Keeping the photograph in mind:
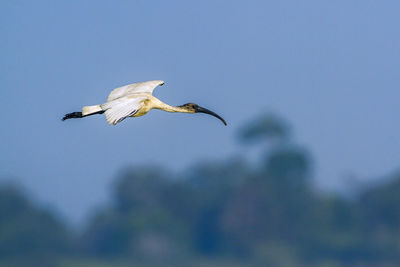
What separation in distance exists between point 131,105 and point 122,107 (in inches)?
8.8

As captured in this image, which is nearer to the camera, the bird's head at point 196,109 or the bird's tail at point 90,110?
the bird's tail at point 90,110

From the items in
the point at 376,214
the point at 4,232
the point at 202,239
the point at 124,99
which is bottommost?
the point at 124,99

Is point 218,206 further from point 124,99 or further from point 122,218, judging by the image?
point 124,99

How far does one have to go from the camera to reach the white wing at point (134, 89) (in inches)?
711

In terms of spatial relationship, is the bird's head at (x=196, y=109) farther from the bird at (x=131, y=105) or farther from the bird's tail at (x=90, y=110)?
the bird's tail at (x=90, y=110)

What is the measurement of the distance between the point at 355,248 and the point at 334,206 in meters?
7.96

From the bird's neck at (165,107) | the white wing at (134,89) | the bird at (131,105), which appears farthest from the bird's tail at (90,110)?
the bird's neck at (165,107)

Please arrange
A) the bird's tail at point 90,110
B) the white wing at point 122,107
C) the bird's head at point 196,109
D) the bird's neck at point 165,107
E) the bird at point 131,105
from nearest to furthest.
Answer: the white wing at point 122,107 → the bird at point 131,105 → the bird's tail at point 90,110 → the bird's neck at point 165,107 → the bird's head at point 196,109

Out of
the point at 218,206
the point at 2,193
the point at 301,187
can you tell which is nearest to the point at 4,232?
the point at 2,193

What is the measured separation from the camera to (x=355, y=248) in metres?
78.8

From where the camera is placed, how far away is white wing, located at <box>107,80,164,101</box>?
18062 millimetres

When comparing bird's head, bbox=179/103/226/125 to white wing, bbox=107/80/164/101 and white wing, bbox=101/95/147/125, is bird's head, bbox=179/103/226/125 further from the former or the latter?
white wing, bbox=101/95/147/125

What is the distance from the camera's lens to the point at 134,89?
18.3 meters

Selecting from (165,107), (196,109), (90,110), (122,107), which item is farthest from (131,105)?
(196,109)
